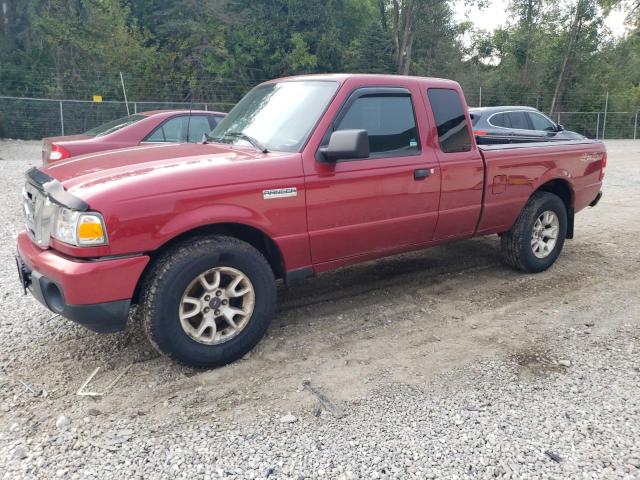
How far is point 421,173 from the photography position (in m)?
4.34

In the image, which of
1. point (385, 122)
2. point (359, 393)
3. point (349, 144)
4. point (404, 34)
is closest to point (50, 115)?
point (385, 122)

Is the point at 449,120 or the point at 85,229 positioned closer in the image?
the point at 85,229

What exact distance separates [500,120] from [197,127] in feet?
24.7

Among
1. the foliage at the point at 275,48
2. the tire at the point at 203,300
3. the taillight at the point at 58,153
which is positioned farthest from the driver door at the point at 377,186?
the foliage at the point at 275,48

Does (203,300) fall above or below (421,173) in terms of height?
below

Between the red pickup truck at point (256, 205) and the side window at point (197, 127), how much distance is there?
148 inches

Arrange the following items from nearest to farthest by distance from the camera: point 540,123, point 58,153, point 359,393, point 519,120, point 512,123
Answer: point 359,393
point 58,153
point 512,123
point 519,120
point 540,123

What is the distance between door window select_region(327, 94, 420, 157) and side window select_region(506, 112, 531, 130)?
9388 mm

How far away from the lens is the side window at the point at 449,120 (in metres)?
4.59

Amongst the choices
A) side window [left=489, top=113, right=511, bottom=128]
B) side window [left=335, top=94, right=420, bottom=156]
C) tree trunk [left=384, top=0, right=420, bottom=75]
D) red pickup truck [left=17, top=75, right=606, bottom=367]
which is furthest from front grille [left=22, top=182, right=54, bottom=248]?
tree trunk [left=384, top=0, right=420, bottom=75]

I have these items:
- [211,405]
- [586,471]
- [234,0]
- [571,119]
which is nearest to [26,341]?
[211,405]

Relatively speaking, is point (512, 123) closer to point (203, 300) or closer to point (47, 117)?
point (203, 300)

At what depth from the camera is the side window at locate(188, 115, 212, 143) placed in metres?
8.31

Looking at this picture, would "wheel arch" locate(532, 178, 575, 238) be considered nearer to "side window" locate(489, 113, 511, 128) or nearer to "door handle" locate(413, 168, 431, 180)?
"door handle" locate(413, 168, 431, 180)
